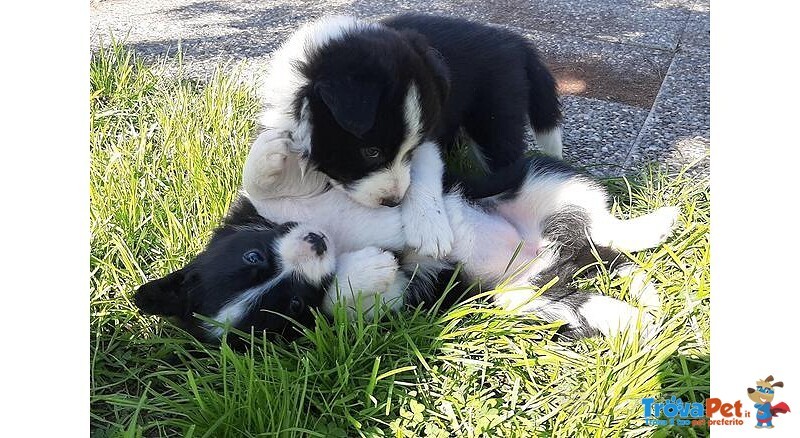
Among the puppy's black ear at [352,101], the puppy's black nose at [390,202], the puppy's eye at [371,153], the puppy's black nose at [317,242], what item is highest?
the puppy's black ear at [352,101]

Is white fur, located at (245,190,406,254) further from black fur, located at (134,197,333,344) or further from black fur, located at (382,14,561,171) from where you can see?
black fur, located at (382,14,561,171)

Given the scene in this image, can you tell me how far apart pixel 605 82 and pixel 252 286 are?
3.25 metres

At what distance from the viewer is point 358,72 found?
2.44 m

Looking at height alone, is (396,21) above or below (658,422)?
above

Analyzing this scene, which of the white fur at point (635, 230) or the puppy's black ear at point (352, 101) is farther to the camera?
the white fur at point (635, 230)

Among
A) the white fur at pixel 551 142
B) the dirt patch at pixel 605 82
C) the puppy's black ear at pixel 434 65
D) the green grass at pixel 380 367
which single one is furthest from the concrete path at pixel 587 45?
the puppy's black ear at pixel 434 65

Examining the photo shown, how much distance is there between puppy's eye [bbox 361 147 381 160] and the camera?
2480 mm

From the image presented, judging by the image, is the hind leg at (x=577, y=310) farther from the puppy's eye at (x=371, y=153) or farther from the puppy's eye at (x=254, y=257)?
the puppy's eye at (x=254, y=257)

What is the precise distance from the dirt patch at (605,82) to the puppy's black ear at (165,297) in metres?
2.92

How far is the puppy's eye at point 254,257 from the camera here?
2.29 metres
